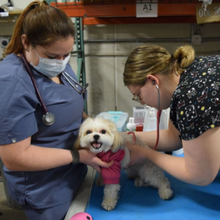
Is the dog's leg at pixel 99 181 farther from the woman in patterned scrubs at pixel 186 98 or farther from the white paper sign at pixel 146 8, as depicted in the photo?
the white paper sign at pixel 146 8

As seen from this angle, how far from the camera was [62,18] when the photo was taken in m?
0.70

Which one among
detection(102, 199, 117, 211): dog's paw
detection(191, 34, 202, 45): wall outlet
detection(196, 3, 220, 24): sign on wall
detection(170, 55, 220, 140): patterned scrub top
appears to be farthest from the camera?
detection(191, 34, 202, 45): wall outlet

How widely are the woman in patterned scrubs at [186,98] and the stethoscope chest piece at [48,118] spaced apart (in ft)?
1.03

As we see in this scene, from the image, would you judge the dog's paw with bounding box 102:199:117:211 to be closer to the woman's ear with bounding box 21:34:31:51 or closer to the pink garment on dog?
the pink garment on dog

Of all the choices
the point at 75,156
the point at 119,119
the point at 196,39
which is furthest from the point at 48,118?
the point at 196,39

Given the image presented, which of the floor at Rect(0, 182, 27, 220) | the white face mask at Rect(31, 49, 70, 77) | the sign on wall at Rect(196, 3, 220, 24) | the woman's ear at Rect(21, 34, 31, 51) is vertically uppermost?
the sign on wall at Rect(196, 3, 220, 24)

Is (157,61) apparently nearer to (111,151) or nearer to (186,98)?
(186,98)

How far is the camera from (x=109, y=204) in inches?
31.9

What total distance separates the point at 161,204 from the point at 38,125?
59 cm

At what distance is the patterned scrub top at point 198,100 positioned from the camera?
23.4 inches

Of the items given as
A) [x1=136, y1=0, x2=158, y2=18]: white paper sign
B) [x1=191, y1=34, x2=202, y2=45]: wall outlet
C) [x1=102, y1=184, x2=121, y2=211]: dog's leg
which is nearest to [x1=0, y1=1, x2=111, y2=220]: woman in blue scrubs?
[x1=102, y1=184, x2=121, y2=211]: dog's leg

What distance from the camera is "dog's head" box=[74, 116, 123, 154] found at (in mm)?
804

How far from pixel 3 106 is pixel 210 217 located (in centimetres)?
82

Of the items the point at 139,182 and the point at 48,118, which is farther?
the point at 139,182
